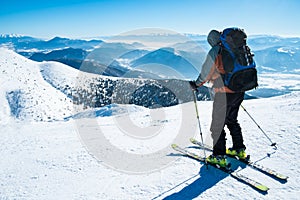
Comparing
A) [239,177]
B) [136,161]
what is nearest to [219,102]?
[239,177]

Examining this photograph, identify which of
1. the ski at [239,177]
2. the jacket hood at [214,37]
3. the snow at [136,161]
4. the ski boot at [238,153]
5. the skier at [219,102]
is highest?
the jacket hood at [214,37]

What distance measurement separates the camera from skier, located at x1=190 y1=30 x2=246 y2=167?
4.43 meters

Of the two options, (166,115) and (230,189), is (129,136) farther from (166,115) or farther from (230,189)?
(230,189)

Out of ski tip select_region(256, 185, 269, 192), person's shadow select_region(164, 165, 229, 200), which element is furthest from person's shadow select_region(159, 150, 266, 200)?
ski tip select_region(256, 185, 269, 192)

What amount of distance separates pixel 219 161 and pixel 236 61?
1972mm

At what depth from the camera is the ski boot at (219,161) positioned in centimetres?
468

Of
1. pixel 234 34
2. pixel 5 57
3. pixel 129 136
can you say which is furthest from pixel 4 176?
pixel 5 57

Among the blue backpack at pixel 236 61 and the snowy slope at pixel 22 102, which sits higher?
the blue backpack at pixel 236 61

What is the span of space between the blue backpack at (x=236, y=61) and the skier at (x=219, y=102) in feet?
0.36

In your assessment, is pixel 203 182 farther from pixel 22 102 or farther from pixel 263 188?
pixel 22 102

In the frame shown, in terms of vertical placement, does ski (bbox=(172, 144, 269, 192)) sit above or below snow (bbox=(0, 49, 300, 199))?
above

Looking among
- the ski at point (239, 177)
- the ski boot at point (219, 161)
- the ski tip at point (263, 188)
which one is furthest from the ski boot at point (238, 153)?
the ski tip at point (263, 188)

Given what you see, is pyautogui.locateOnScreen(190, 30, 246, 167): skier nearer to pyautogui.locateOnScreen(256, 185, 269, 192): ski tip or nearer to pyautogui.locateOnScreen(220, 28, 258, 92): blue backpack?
pyautogui.locateOnScreen(220, 28, 258, 92): blue backpack

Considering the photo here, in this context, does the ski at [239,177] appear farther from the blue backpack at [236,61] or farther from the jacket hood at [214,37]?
the jacket hood at [214,37]
